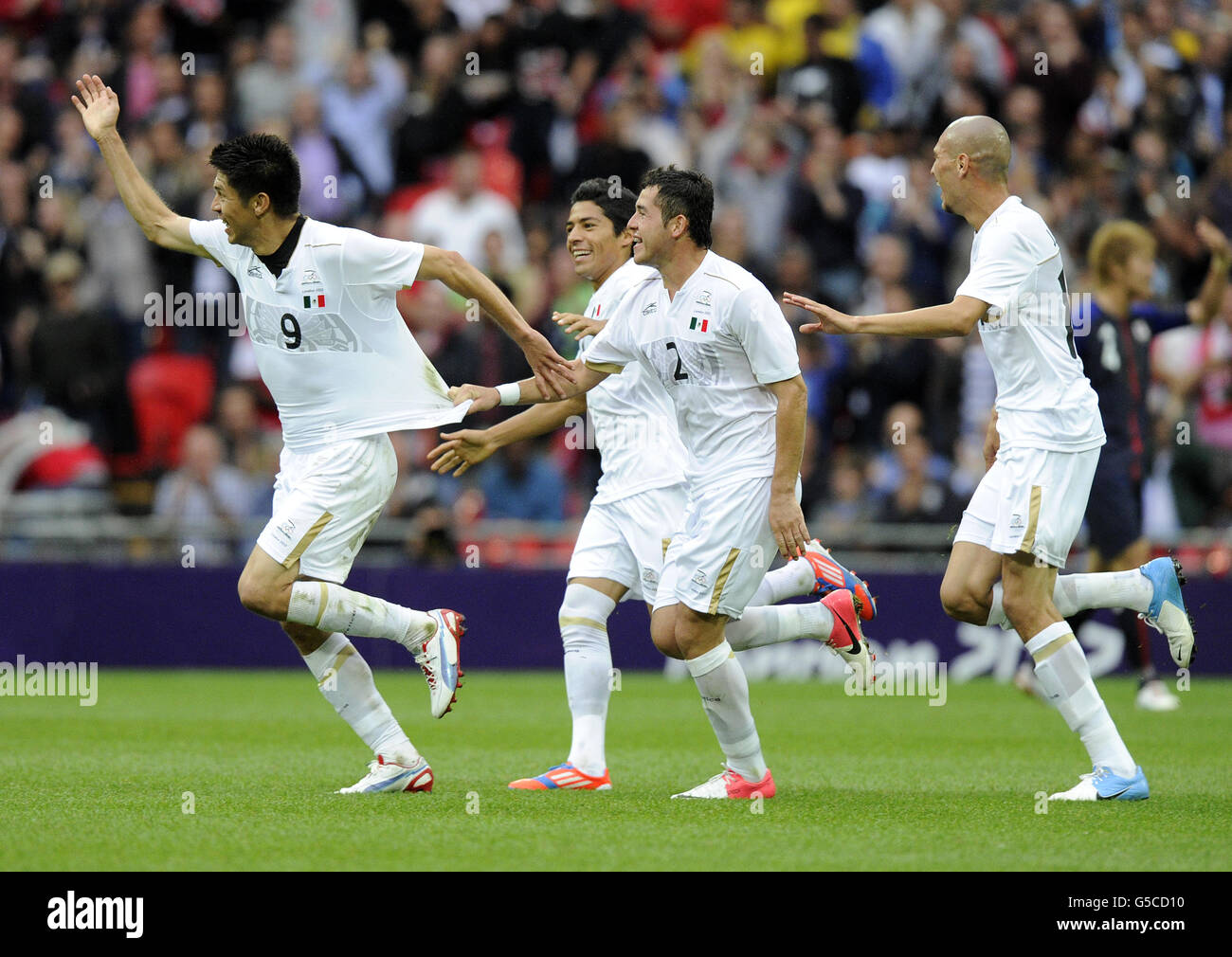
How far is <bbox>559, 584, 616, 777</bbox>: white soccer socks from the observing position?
835 cm

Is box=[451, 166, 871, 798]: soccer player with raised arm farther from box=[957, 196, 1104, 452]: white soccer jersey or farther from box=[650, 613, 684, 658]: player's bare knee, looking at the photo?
box=[957, 196, 1104, 452]: white soccer jersey

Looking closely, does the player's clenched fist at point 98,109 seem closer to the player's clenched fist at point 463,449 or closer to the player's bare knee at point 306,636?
the player's clenched fist at point 463,449

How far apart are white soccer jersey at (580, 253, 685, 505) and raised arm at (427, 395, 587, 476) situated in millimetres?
336

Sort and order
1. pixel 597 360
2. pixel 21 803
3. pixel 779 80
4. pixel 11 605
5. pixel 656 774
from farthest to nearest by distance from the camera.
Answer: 1. pixel 779 80
2. pixel 11 605
3. pixel 656 774
4. pixel 597 360
5. pixel 21 803

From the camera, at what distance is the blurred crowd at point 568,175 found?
16062mm

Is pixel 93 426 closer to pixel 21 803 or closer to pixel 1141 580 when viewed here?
pixel 21 803

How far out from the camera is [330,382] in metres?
7.95

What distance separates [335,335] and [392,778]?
1965mm

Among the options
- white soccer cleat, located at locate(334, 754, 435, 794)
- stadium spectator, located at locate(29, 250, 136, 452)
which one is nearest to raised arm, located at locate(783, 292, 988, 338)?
white soccer cleat, located at locate(334, 754, 435, 794)

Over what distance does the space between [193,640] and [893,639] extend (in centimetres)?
592

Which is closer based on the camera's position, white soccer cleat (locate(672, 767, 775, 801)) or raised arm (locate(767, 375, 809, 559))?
raised arm (locate(767, 375, 809, 559))

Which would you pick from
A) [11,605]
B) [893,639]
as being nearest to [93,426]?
[11,605]

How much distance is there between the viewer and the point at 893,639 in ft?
49.4

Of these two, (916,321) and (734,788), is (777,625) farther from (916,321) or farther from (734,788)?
(916,321)
